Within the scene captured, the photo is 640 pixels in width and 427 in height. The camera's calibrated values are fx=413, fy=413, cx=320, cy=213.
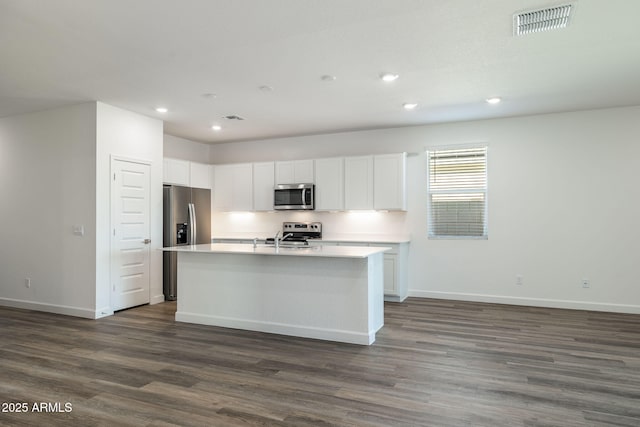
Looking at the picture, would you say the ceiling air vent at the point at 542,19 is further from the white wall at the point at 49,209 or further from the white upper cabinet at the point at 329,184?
the white wall at the point at 49,209

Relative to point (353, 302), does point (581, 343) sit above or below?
below

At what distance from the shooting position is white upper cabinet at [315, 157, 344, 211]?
689 centimetres

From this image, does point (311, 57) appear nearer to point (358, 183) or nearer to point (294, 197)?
point (358, 183)

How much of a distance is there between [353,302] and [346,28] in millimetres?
2561

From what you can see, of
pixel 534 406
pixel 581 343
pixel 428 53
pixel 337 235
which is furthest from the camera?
pixel 337 235

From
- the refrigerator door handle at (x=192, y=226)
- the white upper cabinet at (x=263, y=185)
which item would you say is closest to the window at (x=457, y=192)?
the white upper cabinet at (x=263, y=185)

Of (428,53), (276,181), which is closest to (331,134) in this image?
(276,181)

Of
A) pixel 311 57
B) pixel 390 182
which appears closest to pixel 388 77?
pixel 311 57

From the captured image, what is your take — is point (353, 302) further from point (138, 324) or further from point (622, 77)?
point (622, 77)

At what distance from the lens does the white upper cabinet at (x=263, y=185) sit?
24.3ft

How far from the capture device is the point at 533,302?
19.6ft

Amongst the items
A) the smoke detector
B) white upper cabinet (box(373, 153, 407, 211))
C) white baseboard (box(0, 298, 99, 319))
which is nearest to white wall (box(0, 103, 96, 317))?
white baseboard (box(0, 298, 99, 319))

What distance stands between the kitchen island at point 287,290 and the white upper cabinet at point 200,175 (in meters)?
2.46

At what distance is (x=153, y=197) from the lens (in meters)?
6.09
